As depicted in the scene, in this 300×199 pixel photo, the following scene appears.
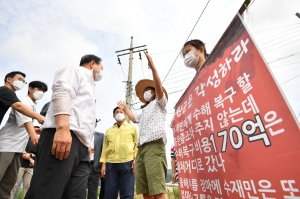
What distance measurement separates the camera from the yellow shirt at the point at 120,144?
3113 millimetres

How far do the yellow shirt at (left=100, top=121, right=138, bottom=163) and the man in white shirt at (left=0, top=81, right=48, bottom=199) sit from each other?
45.8 inches

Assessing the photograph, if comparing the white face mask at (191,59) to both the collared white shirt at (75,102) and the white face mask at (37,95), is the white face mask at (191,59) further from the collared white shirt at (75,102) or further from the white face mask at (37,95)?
the white face mask at (37,95)

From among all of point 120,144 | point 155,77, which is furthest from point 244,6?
point 120,144

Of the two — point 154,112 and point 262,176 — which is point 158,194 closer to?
point 154,112

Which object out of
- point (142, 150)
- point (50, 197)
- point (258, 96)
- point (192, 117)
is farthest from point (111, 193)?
point (258, 96)

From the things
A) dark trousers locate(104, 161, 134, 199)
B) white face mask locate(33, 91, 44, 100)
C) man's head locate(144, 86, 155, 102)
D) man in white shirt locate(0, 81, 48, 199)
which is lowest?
dark trousers locate(104, 161, 134, 199)

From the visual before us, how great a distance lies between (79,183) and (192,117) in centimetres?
112

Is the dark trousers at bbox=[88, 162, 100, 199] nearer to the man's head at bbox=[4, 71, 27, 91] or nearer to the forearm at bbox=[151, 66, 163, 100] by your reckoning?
the man's head at bbox=[4, 71, 27, 91]

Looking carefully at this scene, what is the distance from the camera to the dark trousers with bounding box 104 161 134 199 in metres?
2.86

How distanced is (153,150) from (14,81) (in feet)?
7.45

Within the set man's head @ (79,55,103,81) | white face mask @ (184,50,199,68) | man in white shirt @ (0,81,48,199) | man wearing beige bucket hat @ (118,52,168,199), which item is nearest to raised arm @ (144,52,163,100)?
man wearing beige bucket hat @ (118,52,168,199)

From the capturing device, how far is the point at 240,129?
108cm

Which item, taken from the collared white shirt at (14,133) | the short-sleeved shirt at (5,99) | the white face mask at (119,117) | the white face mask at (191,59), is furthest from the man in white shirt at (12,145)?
the white face mask at (191,59)

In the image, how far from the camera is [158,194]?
2.19 meters
